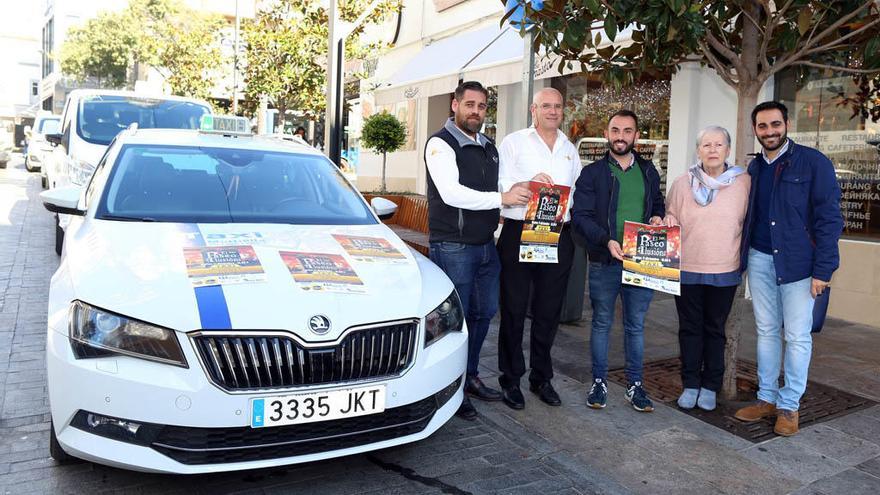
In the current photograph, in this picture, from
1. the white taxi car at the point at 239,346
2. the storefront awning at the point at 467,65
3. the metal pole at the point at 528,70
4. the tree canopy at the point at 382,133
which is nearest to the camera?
the white taxi car at the point at 239,346

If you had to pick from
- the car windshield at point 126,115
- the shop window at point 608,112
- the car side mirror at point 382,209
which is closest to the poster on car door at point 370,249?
the car side mirror at point 382,209

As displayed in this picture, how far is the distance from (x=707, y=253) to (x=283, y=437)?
2.63 meters

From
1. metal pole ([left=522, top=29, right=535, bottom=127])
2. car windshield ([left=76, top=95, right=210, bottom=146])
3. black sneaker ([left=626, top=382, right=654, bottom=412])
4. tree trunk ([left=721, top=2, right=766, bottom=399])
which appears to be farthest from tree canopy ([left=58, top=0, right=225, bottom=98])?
black sneaker ([left=626, top=382, right=654, bottom=412])

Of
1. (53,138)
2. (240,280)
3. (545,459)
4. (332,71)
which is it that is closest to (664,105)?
(332,71)

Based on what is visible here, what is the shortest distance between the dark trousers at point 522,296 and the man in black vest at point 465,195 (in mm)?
133

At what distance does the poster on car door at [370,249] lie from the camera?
3639mm

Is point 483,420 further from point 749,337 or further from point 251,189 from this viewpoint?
point 749,337

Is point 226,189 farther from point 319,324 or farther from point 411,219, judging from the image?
point 411,219

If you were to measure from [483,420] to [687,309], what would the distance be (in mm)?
1412

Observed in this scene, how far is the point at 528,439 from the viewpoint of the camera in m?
3.89

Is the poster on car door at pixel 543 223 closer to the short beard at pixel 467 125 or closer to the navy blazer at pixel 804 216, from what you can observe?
the short beard at pixel 467 125

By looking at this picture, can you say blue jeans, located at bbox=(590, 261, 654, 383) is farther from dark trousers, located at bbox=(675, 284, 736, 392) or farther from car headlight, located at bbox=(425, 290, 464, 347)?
car headlight, located at bbox=(425, 290, 464, 347)

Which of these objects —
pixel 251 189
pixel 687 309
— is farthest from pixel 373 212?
pixel 687 309

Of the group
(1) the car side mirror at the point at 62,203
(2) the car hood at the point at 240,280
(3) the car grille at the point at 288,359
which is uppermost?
(1) the car side mirror at the point at 62,203
